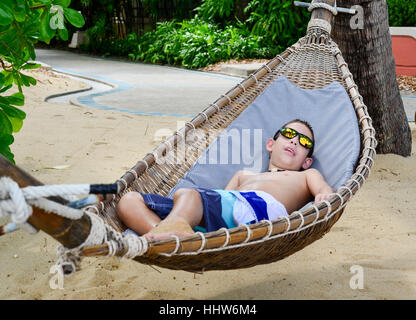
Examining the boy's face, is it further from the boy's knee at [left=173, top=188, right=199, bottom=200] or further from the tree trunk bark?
the tree trunk bark

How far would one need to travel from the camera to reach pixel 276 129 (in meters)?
2.77

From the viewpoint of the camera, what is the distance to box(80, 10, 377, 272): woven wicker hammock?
1456 millimetres

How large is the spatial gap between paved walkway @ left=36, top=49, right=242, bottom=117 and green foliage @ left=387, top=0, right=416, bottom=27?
8.52 ft

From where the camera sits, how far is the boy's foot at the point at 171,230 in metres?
1.59

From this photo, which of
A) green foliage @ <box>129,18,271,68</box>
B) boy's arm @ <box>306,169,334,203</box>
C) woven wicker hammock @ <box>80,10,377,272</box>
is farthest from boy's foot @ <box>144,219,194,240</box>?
green foliage @ <box>129,18,271,68</box>

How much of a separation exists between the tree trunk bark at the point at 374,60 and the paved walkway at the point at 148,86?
207 centimetres

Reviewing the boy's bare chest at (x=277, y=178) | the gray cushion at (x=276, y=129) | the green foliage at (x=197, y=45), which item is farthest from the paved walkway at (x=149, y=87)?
the boy's bare chest at (x=277, y=178)

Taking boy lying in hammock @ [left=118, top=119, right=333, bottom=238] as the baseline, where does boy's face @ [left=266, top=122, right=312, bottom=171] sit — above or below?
above

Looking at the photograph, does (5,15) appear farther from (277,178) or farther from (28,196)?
(277,178)

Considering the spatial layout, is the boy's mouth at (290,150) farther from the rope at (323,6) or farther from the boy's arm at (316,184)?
the rope at (323,6)

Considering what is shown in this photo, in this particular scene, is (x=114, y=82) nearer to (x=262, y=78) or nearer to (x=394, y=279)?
(x=262, y=78)

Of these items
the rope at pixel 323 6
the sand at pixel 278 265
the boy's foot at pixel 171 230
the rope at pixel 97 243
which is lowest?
the sand at pixel 278 265

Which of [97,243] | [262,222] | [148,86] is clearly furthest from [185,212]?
[148,86]
